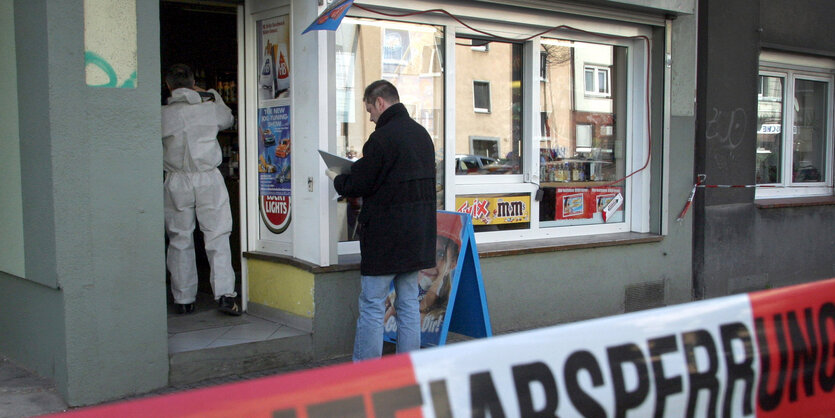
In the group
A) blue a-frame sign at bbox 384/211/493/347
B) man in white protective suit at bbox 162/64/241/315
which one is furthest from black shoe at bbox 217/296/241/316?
blue a-frame sign at bbox 384/211/493/347

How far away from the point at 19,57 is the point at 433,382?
12.1 feet

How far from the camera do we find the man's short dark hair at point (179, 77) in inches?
223

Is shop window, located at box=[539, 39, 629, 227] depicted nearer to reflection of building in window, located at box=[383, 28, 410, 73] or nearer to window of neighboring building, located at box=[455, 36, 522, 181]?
window of neighboring building, located at box=[455, 36, 522, 181]

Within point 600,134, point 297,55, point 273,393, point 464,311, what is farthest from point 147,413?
point 600,134

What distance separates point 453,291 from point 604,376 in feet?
8.47

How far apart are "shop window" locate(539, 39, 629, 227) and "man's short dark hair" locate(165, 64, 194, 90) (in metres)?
3.14

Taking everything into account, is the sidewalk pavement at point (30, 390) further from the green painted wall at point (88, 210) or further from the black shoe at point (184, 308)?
the black shoe at point (184, 308)

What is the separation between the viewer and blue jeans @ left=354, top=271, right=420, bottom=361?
4.72m

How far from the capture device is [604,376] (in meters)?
2.53

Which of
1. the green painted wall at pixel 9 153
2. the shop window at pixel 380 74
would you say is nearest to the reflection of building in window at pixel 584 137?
the shop window at pixel 380 74

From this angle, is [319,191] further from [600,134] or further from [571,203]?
[600,134]

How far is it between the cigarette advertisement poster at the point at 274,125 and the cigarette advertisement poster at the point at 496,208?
4.89 feet

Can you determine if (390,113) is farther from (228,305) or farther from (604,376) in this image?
(604,376)

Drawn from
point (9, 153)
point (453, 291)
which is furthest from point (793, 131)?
point (9, 153)
